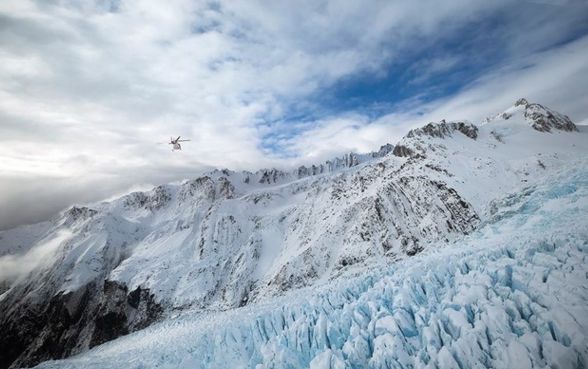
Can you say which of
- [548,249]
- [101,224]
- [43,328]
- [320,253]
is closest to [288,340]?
[548,249]

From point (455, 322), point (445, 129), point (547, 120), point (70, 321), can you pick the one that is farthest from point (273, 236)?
point (455, 322)

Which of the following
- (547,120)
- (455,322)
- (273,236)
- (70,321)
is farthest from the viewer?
(70,321)

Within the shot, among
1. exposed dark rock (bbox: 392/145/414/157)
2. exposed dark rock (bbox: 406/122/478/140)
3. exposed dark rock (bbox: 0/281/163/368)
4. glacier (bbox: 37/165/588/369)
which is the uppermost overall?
exposed dark rock (bbox: 406/122/478/140)

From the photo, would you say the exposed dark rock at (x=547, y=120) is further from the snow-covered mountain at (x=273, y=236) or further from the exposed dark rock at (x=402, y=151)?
the exposed dark rock at (x=402, y=151)

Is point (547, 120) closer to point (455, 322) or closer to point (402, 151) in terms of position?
point (402, 151)

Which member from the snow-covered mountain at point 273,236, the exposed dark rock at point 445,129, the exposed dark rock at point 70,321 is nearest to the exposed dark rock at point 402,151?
the snow-covered mountain at point 273,236

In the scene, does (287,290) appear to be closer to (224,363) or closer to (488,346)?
(224,363)

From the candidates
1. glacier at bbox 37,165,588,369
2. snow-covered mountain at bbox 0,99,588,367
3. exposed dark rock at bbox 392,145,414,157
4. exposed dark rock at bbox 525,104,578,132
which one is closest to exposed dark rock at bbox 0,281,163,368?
snow-covered mountain at bbox 0,99,588,367

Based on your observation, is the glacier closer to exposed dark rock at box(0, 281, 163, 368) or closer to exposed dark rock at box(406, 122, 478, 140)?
exposed dark rock at box(406, 122, 478, 140)
